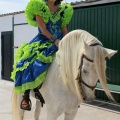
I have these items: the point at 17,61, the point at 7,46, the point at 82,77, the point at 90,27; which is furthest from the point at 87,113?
the point at 7,46

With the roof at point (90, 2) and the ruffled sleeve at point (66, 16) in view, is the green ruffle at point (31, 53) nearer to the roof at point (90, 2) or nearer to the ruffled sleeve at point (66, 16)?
the ruffled sleeve at point (66, 16)

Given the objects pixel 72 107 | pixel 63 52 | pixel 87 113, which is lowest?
pixel 87 113

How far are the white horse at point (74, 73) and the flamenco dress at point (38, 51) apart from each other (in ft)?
0.35

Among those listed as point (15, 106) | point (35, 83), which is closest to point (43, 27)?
point (35, 83)

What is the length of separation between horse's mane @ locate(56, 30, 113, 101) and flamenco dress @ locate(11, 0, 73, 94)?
0.36 meters

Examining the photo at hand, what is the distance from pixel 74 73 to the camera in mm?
2514

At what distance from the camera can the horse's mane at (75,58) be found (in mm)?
2352

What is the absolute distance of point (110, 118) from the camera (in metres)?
5.45

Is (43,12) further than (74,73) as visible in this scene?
Yes

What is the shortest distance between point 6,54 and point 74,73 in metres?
8.58

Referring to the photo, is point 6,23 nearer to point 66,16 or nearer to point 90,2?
point 90,2

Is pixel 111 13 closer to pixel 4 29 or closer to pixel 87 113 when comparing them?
pixel 87 113

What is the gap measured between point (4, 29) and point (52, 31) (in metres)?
7.96

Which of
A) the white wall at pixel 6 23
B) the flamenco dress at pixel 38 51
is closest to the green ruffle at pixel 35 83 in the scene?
the flamenco dress at pixel 38 51
